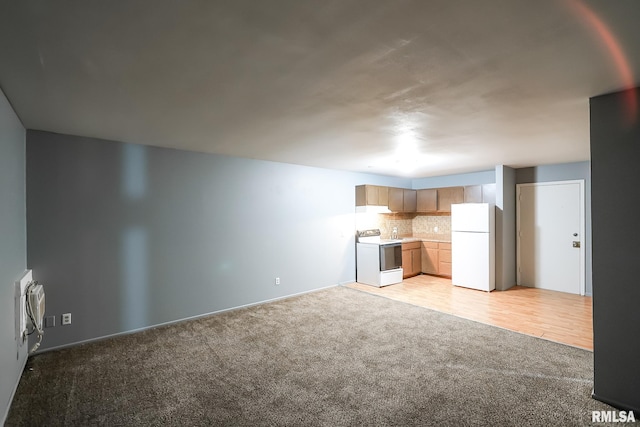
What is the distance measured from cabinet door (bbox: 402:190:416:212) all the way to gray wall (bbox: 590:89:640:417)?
509 cm

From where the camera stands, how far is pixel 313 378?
2.79 metres

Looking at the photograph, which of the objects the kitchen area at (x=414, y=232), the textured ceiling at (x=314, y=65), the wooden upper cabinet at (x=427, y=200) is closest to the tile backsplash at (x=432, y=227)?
the kitchen area at (x=414, y=232)

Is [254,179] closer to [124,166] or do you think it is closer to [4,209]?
[124,166]

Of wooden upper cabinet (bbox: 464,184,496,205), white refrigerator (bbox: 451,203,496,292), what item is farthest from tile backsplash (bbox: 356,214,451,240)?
white refrigerator (bbox: 451,203,496,292)

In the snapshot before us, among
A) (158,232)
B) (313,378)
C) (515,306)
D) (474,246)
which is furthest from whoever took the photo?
(474,246)

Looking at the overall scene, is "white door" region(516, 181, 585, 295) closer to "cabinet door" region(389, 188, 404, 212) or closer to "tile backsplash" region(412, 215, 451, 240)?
"tile backsplash" region(412, 215, 451, 240)

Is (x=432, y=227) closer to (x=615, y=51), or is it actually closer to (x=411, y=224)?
(x=411, y=224)

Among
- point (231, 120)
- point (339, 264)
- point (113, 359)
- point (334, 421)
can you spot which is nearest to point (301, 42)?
point (231, 120)

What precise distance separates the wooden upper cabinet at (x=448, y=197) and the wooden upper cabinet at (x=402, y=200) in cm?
68

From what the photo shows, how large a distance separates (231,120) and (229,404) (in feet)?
8.13

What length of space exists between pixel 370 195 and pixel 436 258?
7.28ft

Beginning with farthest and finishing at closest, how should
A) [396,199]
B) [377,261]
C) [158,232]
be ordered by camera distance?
1. [396,199]
2. [377,261]
3. [158,232]

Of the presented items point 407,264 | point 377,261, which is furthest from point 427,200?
point 377,261

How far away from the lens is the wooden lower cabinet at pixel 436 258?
7.03m
